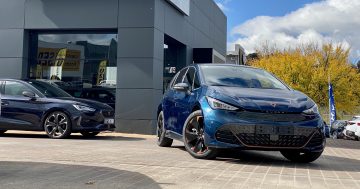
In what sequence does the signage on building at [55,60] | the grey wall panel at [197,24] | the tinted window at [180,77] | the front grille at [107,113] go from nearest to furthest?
the tinted window at [180,77] < the front grille at [107,113] < the signage on building at [55,60] < the grey wall panel at [197,24]

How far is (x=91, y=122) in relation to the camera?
11.3 meters

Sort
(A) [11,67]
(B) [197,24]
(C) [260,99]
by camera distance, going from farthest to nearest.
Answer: (B) [197,24] < (A) [11,67] < (C) [260,99]

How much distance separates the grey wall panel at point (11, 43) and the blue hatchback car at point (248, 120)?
37.2 ft

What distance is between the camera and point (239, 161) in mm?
6867

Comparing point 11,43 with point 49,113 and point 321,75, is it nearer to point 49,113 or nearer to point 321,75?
point 49,113

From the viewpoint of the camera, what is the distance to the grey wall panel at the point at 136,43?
16406 mm

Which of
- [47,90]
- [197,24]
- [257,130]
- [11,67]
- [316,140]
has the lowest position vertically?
[316,140]

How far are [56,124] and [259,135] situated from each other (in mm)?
6271

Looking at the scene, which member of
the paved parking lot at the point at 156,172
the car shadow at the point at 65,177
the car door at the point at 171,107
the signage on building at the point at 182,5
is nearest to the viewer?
the car shadow at the point at 65,177

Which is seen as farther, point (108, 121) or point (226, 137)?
point (108, 121)

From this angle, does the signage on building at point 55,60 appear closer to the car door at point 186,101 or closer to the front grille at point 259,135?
the car door at point 186,101

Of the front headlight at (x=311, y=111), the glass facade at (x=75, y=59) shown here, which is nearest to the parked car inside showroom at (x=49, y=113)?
the glass facade at (x=75, y=59)

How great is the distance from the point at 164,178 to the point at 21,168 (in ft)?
5.77

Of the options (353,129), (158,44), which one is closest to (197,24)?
(158,44)
